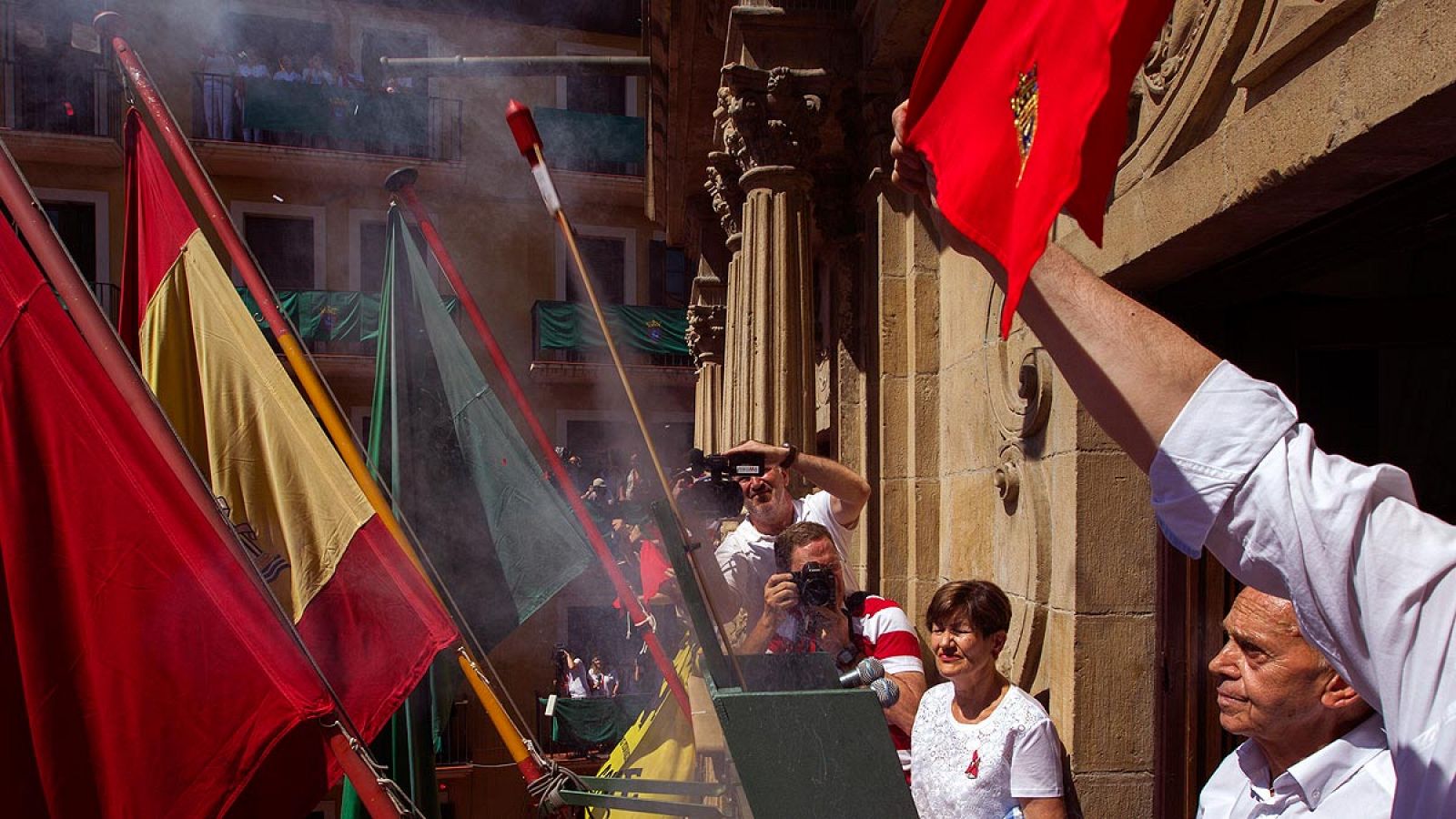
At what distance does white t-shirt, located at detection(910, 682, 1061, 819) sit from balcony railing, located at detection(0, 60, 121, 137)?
21.5 metres

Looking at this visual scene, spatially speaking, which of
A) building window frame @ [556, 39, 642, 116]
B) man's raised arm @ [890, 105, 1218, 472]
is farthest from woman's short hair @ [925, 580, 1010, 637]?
building window frame @ [556, 39, 642, 116]

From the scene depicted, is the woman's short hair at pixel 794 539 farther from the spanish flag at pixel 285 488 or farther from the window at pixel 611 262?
the window at pixel 611 262

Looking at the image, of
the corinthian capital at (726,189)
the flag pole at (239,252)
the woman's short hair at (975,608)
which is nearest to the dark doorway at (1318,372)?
the woman's short hair at (975,608)

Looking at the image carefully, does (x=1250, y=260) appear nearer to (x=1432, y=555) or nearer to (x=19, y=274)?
(x=1432, y=555)

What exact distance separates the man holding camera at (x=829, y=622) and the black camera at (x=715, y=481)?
1.39ft

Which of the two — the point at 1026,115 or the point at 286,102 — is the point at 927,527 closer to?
the point at 1026,115

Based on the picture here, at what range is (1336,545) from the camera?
3.10ft

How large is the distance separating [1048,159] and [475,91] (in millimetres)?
24471

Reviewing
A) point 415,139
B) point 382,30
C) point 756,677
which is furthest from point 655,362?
point 756,677

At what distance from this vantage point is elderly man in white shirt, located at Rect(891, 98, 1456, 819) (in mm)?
934

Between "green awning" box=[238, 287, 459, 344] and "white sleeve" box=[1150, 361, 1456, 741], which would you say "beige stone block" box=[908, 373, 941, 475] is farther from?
"green awning" box=[238, 287, 459, 344]

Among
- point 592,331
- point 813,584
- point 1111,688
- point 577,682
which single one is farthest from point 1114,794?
point 592,331

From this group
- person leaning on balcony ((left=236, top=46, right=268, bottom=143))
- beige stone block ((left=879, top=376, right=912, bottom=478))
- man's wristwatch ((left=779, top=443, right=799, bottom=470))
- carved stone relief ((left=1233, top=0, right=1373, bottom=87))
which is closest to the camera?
carved stone relief ((left=1233, top=0, right=1373, bottom=87))

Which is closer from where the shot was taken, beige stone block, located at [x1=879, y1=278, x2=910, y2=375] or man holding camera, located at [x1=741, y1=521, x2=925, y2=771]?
man holding camera, located at [x1=741, y1=521, x2=925, y2=771]
